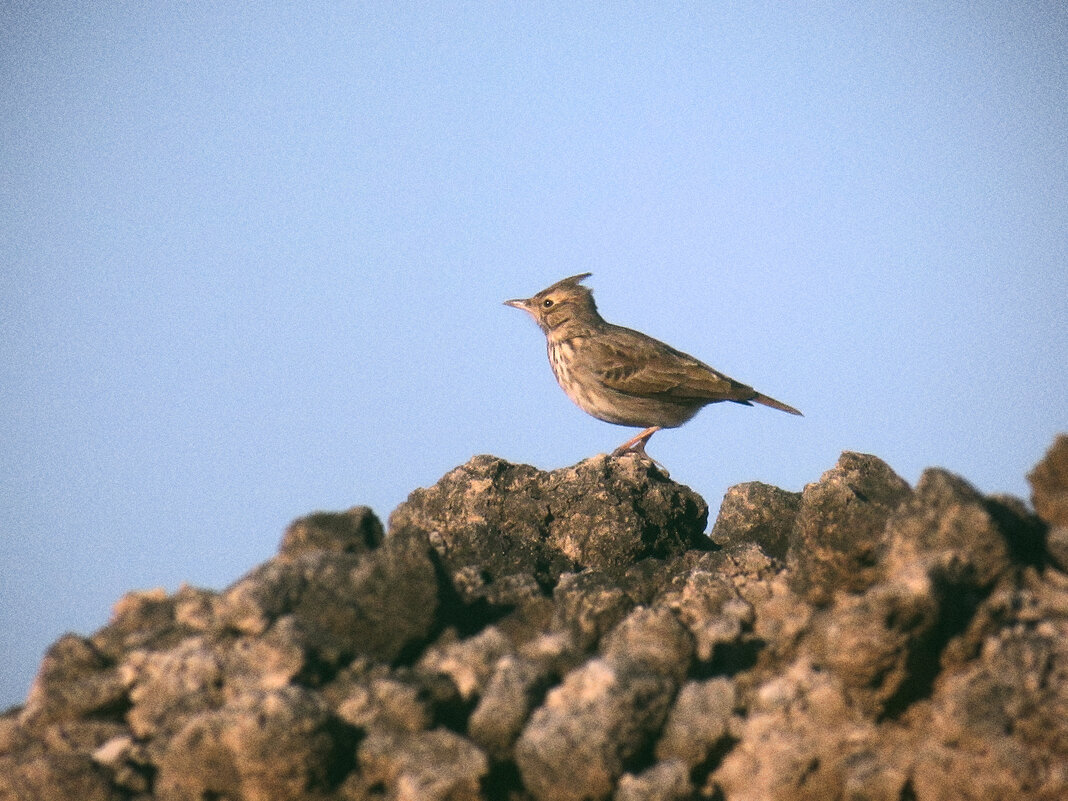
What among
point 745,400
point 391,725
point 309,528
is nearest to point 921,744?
point 391,725

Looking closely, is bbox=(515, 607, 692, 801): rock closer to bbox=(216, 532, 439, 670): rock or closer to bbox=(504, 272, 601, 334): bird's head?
bbox=(216, 532, 439, 670): rock

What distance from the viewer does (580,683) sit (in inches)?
196

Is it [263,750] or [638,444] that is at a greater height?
[638,444]

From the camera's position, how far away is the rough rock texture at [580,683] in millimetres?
4772

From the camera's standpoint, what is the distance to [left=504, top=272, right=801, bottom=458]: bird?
1275 cm

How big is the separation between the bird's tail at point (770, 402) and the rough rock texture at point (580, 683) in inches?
249

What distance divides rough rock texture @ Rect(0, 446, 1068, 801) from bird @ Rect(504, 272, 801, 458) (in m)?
6.35

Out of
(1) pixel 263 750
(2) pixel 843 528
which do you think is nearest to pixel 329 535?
(1) pixel 263 750

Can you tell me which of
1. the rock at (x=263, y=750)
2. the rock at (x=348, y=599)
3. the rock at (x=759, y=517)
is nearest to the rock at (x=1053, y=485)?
the rock at (x=759, y=517)

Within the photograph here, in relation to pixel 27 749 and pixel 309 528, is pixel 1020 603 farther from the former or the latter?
pixel 27 749

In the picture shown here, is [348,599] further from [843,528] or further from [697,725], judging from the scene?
[843,528]

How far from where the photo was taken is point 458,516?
8.09 m

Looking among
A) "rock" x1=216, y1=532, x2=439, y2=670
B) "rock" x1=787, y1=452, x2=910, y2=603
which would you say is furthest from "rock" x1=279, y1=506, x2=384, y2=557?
"rock" x1=787, y1=452, x2=910, y2=603

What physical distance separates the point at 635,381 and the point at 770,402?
4.91ft
